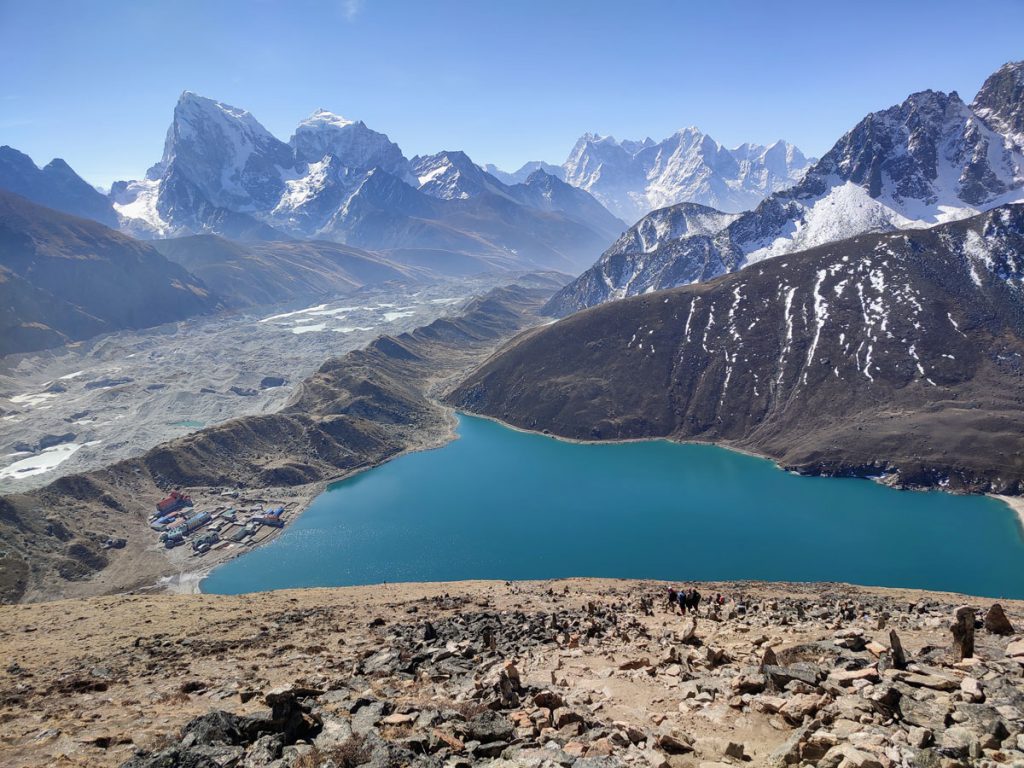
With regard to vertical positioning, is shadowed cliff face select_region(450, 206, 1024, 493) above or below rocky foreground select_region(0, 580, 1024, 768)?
above

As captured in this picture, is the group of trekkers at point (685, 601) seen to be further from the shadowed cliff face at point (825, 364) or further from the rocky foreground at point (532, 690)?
the shadowed cliff face at point (825, 364)

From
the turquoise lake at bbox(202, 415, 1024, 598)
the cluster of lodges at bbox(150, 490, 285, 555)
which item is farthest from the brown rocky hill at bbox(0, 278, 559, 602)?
the turquoise lake at bbox(202, 415, 1024, 598)

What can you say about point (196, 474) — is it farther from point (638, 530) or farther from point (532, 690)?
point (532, 690)

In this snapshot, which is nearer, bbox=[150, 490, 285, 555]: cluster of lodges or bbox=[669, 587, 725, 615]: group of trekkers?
bbox=[669, 587, 725, 615]: group of trekkers

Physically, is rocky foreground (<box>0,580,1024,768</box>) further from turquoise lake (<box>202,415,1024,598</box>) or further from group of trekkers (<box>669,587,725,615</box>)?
turquoise lake (<box>202,415,1024,598</box>)

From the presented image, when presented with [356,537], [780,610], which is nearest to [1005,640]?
[780,610]

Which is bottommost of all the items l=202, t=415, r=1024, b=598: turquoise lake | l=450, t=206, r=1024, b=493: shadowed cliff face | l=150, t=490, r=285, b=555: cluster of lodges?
l=150, t=490, r=285, b=555: cluster of lodges
